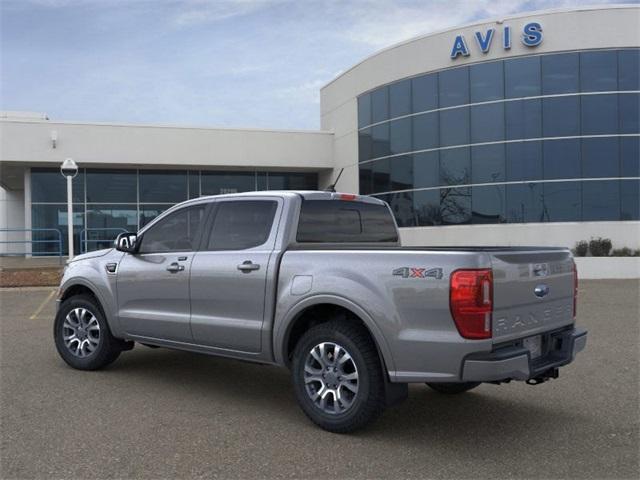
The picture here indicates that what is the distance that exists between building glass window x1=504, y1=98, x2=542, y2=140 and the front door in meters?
18.3

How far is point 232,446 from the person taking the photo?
14.6 feet

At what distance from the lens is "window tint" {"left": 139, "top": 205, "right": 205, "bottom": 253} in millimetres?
6031

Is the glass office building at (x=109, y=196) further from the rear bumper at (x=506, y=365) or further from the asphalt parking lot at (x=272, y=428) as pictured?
the rear bumper at (x=506, y=365)

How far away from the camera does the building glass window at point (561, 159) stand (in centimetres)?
2139

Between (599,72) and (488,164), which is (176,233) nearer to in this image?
(488,164)

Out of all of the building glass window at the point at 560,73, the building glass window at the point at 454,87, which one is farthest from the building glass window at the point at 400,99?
the building glass window at the point at 560,73

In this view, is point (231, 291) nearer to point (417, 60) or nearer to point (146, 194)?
point (417, 60)

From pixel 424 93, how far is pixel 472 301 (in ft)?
69.6

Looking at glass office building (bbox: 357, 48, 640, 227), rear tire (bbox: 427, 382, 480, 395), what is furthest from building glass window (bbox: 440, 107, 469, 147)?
rear tire (bbox: 427, 382, 480, 395)

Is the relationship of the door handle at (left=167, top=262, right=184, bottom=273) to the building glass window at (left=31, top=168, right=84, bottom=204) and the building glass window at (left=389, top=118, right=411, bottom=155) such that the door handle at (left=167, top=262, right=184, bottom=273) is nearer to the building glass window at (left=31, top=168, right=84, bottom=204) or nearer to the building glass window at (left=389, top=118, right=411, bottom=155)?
the building glass window at (left=389, top=118, right=411, bottom=155)

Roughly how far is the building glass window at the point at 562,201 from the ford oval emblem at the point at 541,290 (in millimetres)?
18029

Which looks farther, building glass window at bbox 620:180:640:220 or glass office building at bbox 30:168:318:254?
glass office building at bbox 30:168:318:254

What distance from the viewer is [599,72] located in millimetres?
21438

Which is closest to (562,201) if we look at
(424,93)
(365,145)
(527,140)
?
(527,140)
